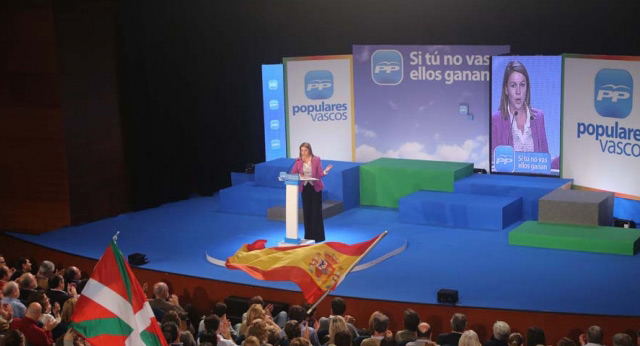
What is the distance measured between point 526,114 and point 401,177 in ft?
6.13

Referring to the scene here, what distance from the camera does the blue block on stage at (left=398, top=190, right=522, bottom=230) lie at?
11773 mm

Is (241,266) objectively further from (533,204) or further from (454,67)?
(454,67)

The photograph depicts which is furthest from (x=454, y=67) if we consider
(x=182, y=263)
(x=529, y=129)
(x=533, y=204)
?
(x=182, y=263)

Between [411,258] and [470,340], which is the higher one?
[470,340]

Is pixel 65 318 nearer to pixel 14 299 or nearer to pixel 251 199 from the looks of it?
pixel 14 299

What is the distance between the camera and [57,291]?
8633 millimetres

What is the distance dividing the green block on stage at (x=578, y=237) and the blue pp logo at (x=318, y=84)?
4.32 m

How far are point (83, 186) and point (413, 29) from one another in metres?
5.53

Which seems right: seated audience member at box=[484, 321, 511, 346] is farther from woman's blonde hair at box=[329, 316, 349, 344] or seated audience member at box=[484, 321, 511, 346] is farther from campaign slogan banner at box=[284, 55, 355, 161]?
campaign slogan banner at box=[284, 55, 355, 161]

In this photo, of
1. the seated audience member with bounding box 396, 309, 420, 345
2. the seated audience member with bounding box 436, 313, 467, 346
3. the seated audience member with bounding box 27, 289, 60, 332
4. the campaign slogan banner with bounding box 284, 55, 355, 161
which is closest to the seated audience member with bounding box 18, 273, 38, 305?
the seated audience member with bounding box 27, 289, 60, 332

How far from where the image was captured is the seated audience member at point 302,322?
23.8 feet

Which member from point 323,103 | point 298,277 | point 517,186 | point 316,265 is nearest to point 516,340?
point 316,265

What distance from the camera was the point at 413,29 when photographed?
14.8 meters

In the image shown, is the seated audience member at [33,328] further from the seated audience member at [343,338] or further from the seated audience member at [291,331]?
the seated audience member at [343,338]
